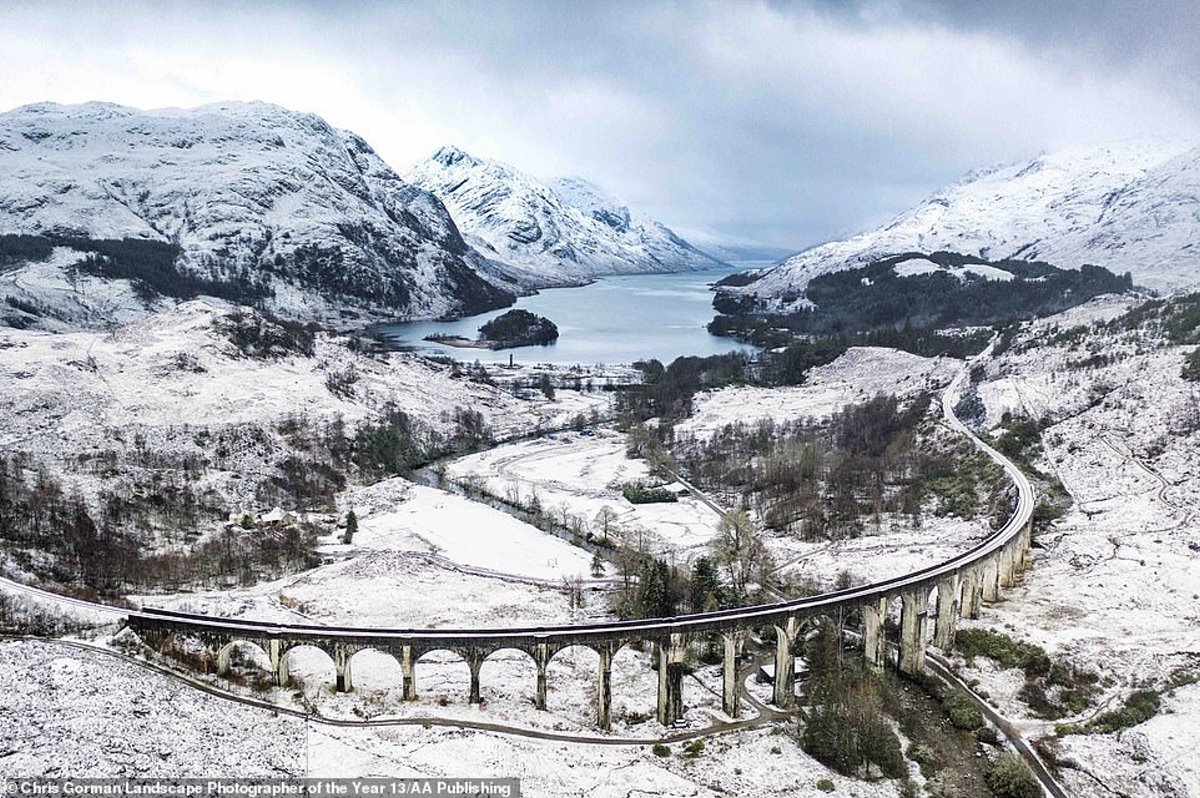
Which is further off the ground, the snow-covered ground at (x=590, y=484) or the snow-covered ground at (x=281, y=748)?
the snow-covered ground at (x=590, y=484)

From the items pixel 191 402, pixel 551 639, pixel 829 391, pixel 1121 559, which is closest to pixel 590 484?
pixel 191 402

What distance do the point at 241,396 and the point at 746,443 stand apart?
72.5 metres

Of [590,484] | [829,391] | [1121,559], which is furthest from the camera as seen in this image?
[829,391]

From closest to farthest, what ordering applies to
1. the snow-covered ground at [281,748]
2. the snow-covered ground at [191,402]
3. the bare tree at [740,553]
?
the snow-covered ground at [281,748] < the bare tree at [740,553] < the snow-covered ground at [191,402]

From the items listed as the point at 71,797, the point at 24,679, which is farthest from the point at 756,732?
the point at 24,679

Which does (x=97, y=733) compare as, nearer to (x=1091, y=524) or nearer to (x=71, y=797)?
(x=71, y=797)

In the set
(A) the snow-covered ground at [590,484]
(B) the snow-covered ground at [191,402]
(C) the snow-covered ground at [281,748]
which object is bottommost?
(C) the snow-covered ground at [281,748]

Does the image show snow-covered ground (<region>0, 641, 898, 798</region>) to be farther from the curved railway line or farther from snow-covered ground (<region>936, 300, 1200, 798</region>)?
snow-covered ground (<region>936, 300, 1200, 798</region>)

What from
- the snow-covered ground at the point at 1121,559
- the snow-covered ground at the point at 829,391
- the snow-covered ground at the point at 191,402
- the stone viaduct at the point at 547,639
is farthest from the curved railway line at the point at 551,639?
the snow-covered ground at the point at 829,391

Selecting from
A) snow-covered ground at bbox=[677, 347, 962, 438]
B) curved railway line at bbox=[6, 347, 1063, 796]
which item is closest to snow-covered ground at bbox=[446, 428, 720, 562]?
snow-covered ground at bbox=[677, 347, 962, 438]

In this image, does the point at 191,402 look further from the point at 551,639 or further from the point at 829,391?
the point at 829,391

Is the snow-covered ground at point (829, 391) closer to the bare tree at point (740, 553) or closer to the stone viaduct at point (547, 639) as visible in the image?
the bare tree at point (740, 553)

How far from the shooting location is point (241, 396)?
4619 inches

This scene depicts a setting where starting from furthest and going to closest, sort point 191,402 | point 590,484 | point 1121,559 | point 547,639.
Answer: point 590,484, point 191,402, point 1121,559, point 547,639
